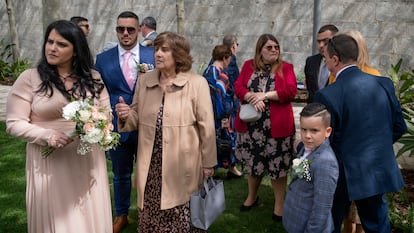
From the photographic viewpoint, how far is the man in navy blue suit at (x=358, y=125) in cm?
312

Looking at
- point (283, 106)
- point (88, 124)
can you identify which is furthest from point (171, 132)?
point (283, 106)

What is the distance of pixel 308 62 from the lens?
192 inches

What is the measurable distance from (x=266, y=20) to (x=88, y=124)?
8706mm

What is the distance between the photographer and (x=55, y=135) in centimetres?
288

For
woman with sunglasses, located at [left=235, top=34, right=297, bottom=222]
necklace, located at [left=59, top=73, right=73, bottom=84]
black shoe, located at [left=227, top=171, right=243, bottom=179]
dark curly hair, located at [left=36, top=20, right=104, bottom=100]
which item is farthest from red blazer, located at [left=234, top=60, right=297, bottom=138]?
necklace, located at [left=59, top=73, right=73, bottom=84]

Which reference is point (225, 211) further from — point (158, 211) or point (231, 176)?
point (158, 211)

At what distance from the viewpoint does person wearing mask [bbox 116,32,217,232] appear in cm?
353

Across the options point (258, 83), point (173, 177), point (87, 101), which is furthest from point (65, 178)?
point (258, 83)

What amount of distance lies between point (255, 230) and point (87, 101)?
2479mm

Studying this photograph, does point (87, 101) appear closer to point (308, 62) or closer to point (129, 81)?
point (129, 81)

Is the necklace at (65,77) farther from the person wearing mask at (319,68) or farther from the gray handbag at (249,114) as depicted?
the person wearing mask at (319,68)

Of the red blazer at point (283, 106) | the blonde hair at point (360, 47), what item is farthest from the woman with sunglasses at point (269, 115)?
the blonde hair at point (360, 47)

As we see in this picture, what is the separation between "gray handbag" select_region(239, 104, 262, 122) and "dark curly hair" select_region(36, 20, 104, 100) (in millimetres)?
1795

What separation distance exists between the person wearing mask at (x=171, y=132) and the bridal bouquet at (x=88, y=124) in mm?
630
